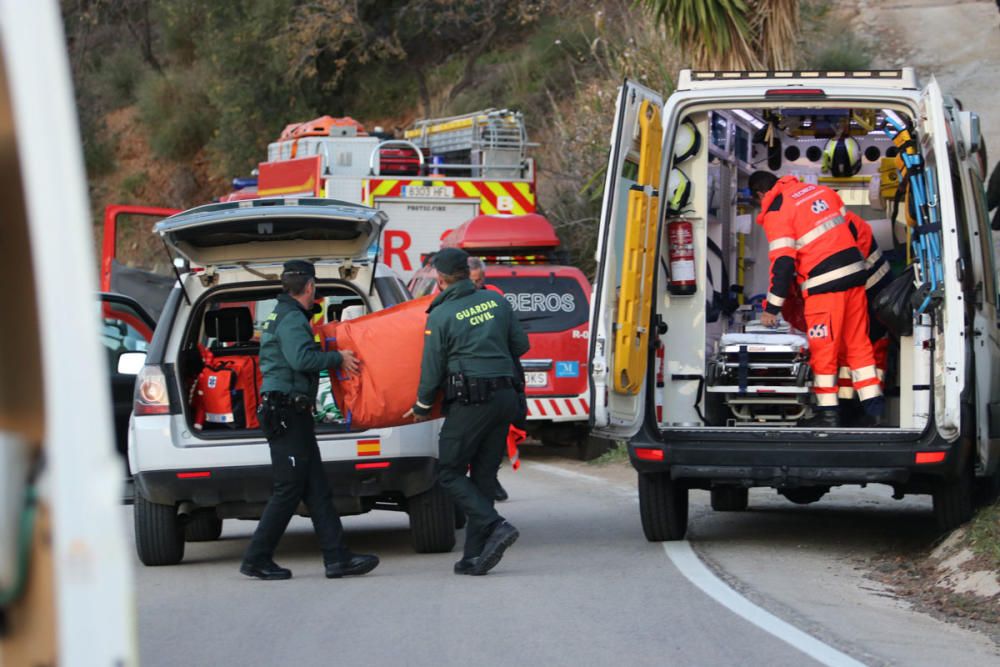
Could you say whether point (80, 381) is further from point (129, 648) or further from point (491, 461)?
point (491, 461)

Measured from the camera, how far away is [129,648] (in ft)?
7.84

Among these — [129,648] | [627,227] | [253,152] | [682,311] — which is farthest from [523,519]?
[253,152]

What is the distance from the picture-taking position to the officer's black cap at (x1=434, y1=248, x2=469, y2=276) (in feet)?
27.7

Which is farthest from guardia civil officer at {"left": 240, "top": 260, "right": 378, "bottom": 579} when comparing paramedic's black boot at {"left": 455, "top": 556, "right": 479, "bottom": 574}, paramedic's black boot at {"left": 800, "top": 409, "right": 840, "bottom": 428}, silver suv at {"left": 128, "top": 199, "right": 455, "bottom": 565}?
paramedic's black boot at {"left": 800, "top": 409, "right": 840, "bottom": 428}

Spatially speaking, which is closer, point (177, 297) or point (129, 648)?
point (129, 648)

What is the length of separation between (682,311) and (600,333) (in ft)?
3.38

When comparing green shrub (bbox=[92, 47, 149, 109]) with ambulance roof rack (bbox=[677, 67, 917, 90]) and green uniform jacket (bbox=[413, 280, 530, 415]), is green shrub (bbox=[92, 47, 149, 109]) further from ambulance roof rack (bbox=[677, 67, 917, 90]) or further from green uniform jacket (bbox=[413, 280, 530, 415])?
green uniform jacket (bbox=[413, 280, 530, 415])

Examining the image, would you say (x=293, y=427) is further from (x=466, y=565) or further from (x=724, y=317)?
(x=724, y=317)

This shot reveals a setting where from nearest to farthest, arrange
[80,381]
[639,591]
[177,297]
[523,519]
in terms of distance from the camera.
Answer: [80,381], [639,591], [177,297], [523,519]

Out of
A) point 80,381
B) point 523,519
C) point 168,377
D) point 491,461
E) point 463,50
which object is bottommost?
point 523,519

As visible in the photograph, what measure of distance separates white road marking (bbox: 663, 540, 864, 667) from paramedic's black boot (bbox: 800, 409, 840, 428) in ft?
3.48

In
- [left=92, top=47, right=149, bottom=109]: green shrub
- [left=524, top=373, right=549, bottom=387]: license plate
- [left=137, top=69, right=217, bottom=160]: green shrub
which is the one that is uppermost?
[left=92, top=47, right=149, bottom=109]: green shrub

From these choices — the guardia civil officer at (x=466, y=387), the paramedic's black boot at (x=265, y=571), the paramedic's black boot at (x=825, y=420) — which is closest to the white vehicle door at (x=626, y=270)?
the guardia civil officer at (x=466, y=387)

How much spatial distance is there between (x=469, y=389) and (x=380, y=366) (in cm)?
55
